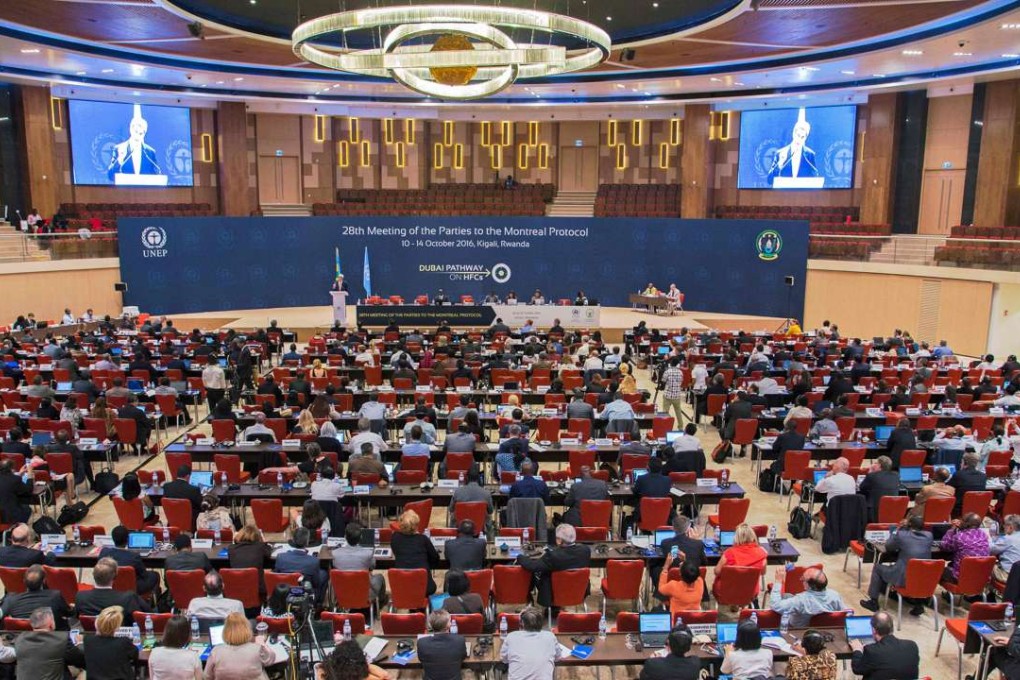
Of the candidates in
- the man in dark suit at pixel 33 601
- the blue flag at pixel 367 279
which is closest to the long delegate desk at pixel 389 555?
the man in dark suit at pixel 33 601

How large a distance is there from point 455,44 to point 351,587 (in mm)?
11203

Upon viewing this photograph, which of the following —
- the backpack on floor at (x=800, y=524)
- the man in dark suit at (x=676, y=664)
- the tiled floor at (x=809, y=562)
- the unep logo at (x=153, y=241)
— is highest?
the unep logo at (x=153, y=241)

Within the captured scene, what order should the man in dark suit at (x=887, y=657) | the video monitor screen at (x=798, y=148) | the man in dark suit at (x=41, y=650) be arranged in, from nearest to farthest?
the man in dark suit at (x=887, y=657) < the man in dark suit at (x=41, y=650) < the video monitor screen at (x=798, y=148)

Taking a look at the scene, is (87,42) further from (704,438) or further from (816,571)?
(816,571)

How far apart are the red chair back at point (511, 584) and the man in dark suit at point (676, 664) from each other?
2309mm

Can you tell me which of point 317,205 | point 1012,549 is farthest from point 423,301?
point 1012,549

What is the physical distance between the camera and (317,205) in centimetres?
3891

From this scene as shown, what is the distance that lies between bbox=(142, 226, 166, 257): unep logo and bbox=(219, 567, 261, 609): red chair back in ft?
84.5

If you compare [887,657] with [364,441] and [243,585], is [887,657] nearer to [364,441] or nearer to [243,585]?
[243,585]

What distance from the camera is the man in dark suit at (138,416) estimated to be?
49.7 ft

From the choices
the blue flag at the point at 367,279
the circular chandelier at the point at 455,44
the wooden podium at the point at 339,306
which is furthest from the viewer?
the blue flag at the point at 367,279

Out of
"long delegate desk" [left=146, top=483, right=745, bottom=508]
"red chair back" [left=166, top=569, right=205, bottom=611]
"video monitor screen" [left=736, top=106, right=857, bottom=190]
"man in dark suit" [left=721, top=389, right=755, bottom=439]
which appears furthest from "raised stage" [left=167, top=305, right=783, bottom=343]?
"red chair back" [left=166, top=569, right=205, bottom=611]

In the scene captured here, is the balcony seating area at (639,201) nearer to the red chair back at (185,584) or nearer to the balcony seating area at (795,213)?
the balcony seating area at (795,213)

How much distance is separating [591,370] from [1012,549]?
1005cm
